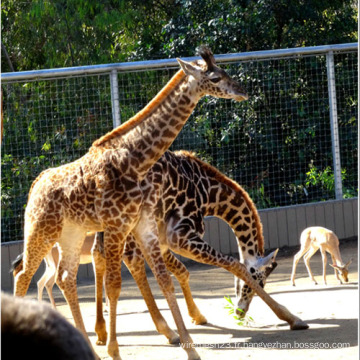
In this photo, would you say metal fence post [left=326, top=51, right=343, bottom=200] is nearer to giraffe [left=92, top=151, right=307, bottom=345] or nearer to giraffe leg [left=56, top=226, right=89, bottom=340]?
giraffe [left=92, top=151, right=307, bottom=345]

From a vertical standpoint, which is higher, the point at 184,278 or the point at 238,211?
the point at 238,211

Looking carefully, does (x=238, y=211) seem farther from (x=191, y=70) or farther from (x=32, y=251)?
(x=32, y=251)

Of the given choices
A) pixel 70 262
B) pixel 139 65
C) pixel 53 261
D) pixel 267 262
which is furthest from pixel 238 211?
pixel 139 65

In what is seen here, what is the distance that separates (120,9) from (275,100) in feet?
16.0

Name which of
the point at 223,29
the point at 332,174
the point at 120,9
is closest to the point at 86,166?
the point at 332,174

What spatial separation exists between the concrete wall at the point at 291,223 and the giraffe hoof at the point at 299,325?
3.70m

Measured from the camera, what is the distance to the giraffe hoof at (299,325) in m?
5.91

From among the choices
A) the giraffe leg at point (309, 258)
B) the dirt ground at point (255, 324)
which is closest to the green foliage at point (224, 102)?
the dirt ground at point (255, 324)

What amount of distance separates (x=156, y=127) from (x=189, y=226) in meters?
0.97

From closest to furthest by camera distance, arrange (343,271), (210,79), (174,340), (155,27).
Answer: (210,79), (174,340), (343,271), (155,27)

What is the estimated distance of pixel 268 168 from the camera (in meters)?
10.1

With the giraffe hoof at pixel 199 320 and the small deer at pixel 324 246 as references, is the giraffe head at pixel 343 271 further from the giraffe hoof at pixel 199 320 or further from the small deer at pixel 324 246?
the giraffe hoof at pixel 199 320

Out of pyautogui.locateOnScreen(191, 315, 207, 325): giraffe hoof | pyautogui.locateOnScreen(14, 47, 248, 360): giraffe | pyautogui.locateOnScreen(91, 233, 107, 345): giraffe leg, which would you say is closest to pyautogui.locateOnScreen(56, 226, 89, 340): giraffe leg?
pyautogui.locateOnScreen(14, 47, 248, 360): giraffe

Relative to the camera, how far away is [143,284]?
5.91 metres
